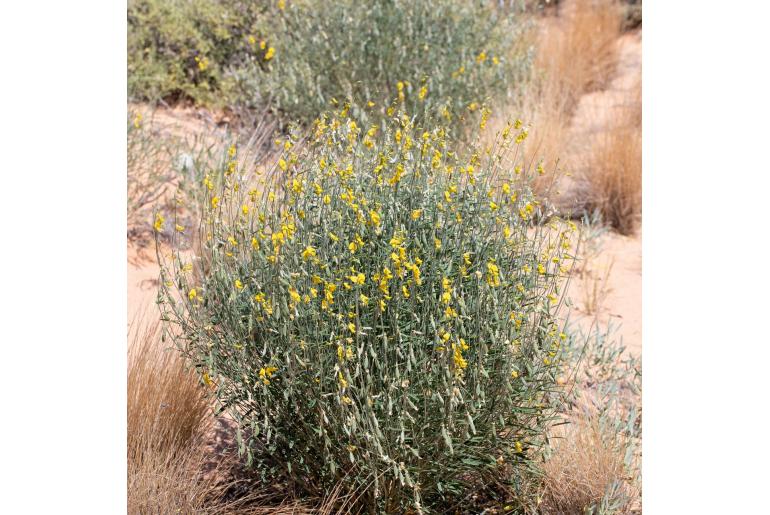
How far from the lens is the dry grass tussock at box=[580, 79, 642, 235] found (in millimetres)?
4977

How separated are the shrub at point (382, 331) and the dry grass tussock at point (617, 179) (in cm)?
260

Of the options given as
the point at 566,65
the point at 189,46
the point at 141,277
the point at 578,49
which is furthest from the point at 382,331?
the point at 578,49

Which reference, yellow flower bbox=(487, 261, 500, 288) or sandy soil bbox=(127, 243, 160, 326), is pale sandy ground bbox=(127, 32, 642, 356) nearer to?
sandy soil bbox=(127, 243, 160, 326)

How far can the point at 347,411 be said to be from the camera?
2188 millimetres

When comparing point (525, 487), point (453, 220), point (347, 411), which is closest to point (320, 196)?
point (453, 220)

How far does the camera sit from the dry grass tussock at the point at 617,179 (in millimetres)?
4977

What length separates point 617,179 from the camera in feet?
16.3

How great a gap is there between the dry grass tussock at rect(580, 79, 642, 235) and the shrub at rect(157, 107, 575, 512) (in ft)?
8.52

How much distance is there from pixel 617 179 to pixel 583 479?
2.67 metres

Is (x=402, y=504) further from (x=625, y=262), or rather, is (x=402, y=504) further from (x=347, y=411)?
(x=625, y=262)

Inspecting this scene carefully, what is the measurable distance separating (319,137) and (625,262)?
2637mm

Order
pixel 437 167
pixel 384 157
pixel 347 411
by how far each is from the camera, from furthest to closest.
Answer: pixel 437 167 → pixel 384 157 → pixel 347 411

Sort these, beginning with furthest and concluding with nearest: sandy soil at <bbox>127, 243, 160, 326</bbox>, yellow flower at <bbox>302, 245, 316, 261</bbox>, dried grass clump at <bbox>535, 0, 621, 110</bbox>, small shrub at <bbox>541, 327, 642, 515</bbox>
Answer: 1. dried grass clump at <bbox>535, 0, 621, 110</bbox>
2. sandy soil at <bbox>127, 243, 160, 326</bbox>
3. small shrub at <bbox>541, 327, 642, 515</bbox>
4. yellow flower at <bbox>302, 245, 316, 261</bbox>

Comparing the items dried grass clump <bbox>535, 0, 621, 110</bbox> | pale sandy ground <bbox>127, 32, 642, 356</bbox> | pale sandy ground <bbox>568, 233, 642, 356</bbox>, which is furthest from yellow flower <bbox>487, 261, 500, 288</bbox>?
dried grass clump <bbox>535, 0, 621, 110</bbox>
